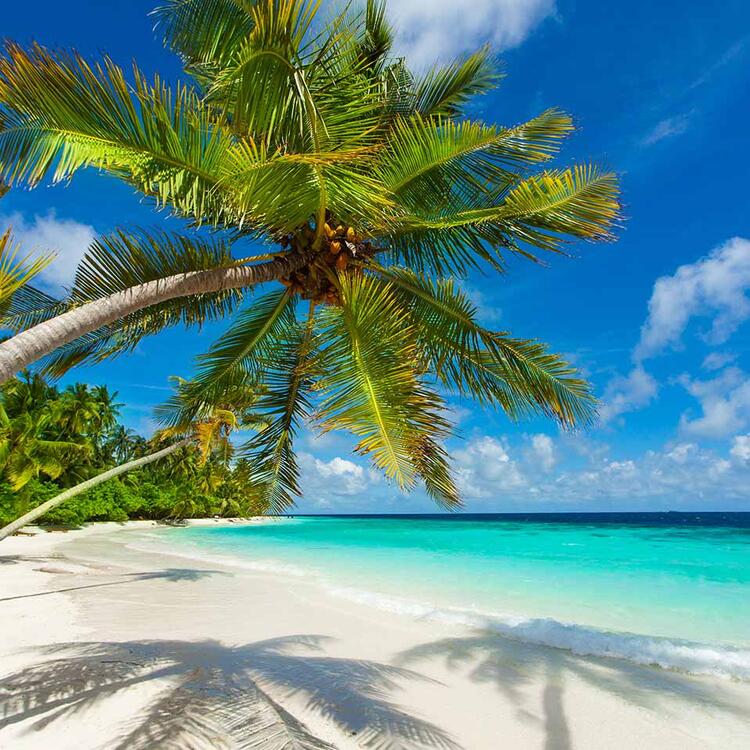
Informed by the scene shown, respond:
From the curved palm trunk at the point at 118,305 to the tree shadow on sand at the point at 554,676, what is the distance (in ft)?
13.9

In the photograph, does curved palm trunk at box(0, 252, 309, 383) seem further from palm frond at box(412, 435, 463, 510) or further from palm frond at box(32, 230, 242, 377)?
palm frond at box(412, 435, 463, 510)

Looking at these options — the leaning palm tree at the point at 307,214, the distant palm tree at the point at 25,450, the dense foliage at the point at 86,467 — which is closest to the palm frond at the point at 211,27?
the leaning palm tree at the point at 307,214

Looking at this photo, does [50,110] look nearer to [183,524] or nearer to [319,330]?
[319,330]

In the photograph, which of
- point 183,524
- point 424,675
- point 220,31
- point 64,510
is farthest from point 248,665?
point 183,524

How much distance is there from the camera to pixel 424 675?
5.03 m

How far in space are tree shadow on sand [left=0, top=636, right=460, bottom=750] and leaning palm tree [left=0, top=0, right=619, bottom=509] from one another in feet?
5.56

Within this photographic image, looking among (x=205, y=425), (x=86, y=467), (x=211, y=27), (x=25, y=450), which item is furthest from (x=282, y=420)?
(x=86, y=467)

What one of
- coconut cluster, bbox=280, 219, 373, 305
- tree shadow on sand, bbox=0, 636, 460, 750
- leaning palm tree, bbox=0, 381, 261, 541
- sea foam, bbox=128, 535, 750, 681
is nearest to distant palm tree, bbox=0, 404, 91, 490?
leaning palm tree, bbox=0, 381, 261, 541

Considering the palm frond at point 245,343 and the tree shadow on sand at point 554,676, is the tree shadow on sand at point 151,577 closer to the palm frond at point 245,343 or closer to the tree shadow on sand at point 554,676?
the palm frond at point 245,343

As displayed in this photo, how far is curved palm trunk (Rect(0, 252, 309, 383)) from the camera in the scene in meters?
2.52

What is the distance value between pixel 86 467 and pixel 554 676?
89.2ft

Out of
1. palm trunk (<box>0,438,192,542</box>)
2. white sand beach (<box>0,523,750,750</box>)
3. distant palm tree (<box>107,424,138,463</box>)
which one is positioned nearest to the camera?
white sand beach (<box>0,523,750,750</box>)

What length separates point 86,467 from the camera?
1045 inches

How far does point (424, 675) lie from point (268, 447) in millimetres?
2832
